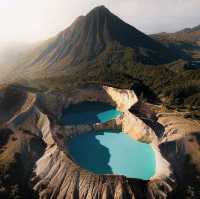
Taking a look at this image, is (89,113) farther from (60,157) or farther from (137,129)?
(60,157)

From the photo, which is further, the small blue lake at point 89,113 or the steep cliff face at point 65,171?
the small blue lake at point 89,113

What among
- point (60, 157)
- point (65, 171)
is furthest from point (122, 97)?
point (65, 171)

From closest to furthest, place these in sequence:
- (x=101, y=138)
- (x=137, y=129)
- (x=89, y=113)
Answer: (x=101, y=138) → (x=137, y=129) → (x=89, y=113)

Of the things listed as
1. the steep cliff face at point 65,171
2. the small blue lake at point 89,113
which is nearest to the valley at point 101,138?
the steep cliff face at point 65,171

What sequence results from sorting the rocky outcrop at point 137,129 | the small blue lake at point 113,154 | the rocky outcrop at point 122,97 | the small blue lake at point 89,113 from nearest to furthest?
the small blue lake at point 113,154, the rocky outcrop at point 137,129, the small blue lake at point 89,113, the rocky outcrop at point 122,97

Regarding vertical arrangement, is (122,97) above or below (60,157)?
below

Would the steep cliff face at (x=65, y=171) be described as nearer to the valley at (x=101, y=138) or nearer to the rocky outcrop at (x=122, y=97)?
the valley at (x=101, y=138)

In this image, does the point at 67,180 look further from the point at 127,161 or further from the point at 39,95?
the point at 39,95
